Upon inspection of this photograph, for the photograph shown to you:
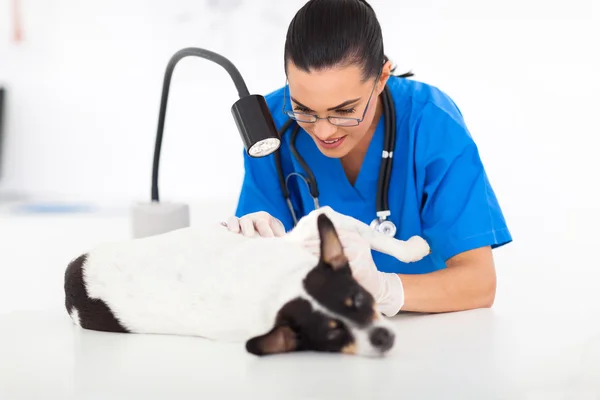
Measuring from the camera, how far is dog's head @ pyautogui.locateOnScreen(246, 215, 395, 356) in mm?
1092

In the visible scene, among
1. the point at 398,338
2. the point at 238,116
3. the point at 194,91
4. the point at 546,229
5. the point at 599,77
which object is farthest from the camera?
the point at 194,91

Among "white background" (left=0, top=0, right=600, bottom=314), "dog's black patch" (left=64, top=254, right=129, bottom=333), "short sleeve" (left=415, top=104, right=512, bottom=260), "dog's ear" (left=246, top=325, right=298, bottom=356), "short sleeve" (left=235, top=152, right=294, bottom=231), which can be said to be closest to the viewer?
"dog's ear" (left=246, top=325, right=298, bottom=356)

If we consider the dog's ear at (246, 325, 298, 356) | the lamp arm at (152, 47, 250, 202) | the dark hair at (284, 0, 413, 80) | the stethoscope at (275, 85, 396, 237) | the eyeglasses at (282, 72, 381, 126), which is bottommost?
the dog's ear at (246, 325, 298, 356)

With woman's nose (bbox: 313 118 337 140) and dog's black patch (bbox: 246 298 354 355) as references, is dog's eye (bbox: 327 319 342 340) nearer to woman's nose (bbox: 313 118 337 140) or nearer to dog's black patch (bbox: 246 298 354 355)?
dog's black patch (bbox: 246 298 354 355)

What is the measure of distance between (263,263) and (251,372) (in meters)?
0.21

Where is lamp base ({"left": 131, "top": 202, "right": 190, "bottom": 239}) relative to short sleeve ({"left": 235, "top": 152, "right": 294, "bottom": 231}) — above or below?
below

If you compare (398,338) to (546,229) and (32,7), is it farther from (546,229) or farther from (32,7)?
(32,7)

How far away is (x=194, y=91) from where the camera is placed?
3.42 meters

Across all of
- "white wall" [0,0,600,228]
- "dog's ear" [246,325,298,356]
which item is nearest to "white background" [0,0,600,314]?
"white wall" [0,0,600,228]

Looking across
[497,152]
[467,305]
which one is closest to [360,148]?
[467,305]

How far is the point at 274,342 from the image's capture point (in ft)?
3.57

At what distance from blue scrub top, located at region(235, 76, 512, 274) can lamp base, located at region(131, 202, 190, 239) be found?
179 millimetres

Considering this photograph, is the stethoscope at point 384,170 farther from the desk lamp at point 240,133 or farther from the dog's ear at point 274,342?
the dog's ear at point 274,342

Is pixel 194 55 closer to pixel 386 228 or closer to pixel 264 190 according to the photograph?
pixel 264 190
